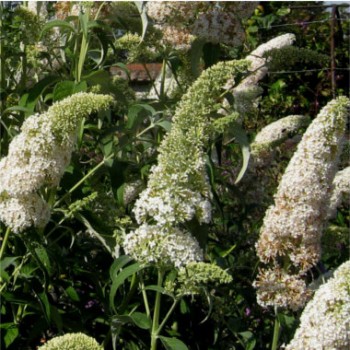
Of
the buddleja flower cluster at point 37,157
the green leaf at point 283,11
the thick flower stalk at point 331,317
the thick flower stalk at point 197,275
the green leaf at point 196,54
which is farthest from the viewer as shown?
the green leaf at point 283,11

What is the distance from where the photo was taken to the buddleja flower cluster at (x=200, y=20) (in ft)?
9.32

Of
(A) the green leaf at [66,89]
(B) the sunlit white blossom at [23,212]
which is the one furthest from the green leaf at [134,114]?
(B) the sunlit white blossom at [23,212]

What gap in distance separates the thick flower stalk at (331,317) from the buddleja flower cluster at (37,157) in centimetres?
69

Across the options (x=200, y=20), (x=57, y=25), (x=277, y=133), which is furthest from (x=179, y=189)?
(x=277, y=133)

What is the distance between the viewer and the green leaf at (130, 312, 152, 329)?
85.1 inches

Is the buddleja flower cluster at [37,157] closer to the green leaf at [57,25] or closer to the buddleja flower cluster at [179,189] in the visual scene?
the buddleja flower cluster at [179,189]

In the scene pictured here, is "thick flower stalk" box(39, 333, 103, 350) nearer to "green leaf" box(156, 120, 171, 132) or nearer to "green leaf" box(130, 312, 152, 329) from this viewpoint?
"green leaf" box(130, 312, 152, 329)

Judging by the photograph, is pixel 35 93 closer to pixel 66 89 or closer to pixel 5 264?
pixel 66 89

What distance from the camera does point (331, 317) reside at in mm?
1652

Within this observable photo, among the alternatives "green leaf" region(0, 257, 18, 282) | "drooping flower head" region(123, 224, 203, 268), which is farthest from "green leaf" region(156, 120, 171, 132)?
"green leaf" region(0, 257, 18, 282)

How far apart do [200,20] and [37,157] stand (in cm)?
108

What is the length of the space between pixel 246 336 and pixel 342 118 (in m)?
0.73

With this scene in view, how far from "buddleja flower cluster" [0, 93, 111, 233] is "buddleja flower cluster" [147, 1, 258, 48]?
846 mm

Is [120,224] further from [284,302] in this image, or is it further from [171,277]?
[284,302]
